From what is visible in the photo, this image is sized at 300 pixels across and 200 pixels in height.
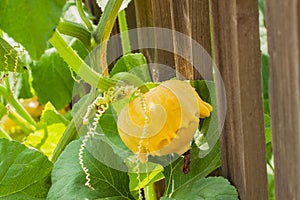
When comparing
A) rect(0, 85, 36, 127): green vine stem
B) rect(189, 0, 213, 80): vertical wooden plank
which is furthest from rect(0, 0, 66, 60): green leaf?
rect(0, 85, 36, 127): green vine stem

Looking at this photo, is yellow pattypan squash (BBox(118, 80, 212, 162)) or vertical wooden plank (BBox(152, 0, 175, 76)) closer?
yellow pattypan squash (BBox(118, 80, 212, 162))

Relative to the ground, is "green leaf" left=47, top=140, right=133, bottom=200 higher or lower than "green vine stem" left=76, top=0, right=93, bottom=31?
lower

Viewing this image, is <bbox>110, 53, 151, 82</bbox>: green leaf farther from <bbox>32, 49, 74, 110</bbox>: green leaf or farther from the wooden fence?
<bbox>32, 49, 74, 110</bbox>: green leaf

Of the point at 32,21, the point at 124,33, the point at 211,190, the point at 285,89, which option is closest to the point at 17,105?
the point at 124,33

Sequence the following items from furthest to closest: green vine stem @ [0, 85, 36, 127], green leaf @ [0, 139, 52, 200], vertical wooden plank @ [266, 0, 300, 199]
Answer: green vine stem @ [0, 85, 36, 127] < green leaf @ [0, 139, 52, 200] < vertical wooden plank @ [266, 0, 300, 199]

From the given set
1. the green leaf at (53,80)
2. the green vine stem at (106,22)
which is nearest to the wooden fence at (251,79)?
the green vine stem at (106,22)

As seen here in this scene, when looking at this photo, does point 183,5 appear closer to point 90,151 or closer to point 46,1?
point 90,151

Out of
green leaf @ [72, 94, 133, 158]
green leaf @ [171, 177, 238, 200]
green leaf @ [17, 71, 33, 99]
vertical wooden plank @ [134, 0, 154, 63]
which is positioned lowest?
green leaf @ [171, 177, 238, 200]
